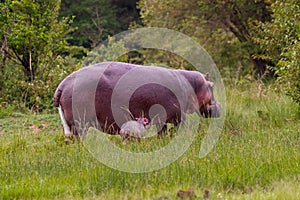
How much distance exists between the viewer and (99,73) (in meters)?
6.42

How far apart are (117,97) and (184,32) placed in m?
10.8

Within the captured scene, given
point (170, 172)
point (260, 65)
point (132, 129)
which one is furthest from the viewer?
point (260, 65)

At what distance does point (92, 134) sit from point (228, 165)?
Result: 7.38 feet

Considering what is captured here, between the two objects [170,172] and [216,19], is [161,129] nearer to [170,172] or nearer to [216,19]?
[170,172]

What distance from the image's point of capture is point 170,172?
4875 millimetres

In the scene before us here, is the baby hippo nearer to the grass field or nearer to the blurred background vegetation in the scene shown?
the grass field

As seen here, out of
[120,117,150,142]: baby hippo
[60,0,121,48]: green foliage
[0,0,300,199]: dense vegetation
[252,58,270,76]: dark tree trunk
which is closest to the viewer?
[0,0,300,199]: dense vegetation

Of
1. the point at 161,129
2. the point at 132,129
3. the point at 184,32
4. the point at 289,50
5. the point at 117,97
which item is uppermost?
the point at 289,50

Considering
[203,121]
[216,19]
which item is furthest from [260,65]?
[203,121]

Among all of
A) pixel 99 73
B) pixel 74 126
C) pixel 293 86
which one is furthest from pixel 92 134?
pixel 293 86

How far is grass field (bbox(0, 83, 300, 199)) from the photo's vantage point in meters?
4.42

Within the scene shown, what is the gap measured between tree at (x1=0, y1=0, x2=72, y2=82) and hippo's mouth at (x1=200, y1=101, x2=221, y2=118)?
569cm

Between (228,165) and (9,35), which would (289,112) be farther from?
(9,35)

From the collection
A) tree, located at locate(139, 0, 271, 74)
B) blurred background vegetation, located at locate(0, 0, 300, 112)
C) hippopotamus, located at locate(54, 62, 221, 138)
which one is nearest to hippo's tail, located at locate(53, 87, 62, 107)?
hippopotamus, located at locate(54, 62, 221, 138)
